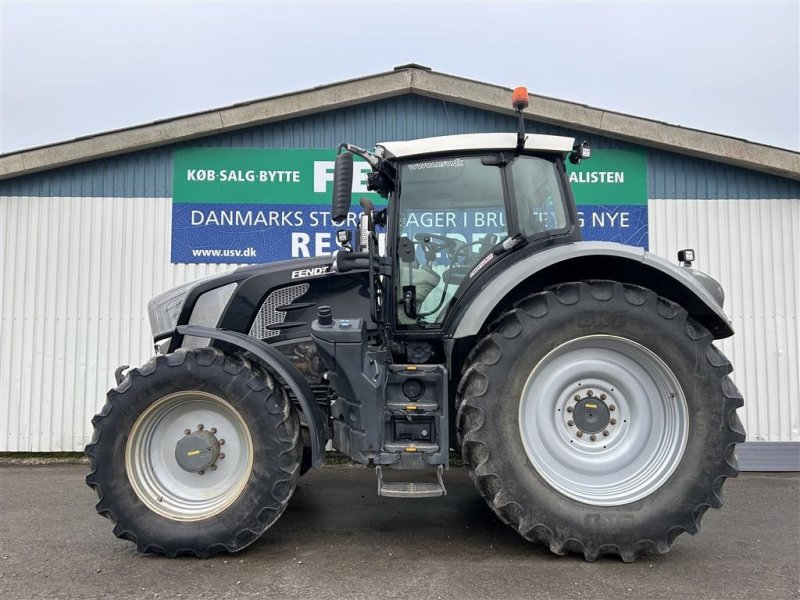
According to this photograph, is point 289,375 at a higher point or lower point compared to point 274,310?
lower

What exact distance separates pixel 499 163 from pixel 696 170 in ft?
13.6

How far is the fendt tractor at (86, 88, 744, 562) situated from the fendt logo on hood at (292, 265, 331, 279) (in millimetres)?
384

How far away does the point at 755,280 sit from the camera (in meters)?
6.41

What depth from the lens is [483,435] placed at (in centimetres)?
311

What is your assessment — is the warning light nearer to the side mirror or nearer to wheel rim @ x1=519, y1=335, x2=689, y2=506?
the side mirror

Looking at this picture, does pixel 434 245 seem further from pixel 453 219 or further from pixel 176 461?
pixel 176 461

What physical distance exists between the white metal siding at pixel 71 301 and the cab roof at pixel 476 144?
3.69 meters

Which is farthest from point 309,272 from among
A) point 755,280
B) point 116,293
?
point 755,280

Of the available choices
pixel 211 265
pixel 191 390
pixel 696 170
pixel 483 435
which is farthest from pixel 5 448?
pixel 696 170

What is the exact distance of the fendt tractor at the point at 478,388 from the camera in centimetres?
311

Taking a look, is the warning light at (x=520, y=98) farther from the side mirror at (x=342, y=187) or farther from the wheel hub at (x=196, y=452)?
the wheel hub at (x=196, y=452)

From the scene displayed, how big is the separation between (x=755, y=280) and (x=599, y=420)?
4.38 metres

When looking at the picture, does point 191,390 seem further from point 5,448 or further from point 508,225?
point 5,448

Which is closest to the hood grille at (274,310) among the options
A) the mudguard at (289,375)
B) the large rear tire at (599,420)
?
the mudguard at (289,375)
